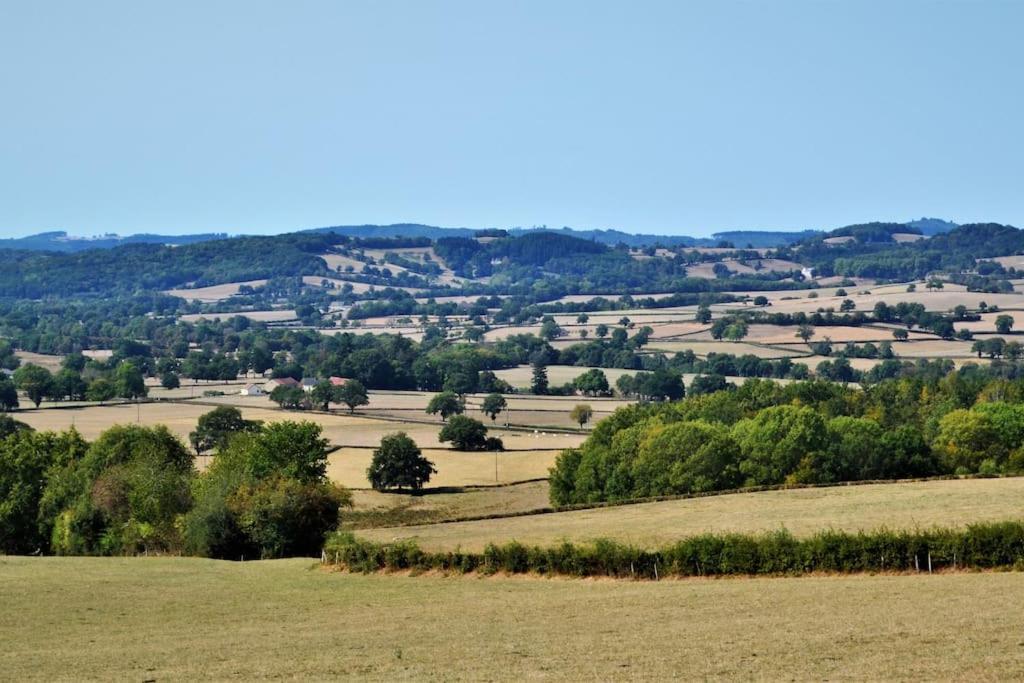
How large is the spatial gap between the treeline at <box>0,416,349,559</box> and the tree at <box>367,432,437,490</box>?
1212 cm

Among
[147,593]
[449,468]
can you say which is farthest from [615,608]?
[449,468]

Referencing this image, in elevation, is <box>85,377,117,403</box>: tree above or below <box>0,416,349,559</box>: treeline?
below

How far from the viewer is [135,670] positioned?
35.7m

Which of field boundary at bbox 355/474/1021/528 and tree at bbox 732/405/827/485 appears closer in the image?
field boundary at bbox 355/474/1021/528

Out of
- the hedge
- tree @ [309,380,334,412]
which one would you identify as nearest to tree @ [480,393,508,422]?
tree @ [309,380,334,412]

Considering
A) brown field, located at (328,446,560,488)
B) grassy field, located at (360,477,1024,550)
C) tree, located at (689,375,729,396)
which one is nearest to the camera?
grassy field, located at (360,477,1024,550)

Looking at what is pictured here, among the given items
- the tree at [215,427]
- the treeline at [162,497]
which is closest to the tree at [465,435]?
the tree at [215,427]

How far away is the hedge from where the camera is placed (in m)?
50.0

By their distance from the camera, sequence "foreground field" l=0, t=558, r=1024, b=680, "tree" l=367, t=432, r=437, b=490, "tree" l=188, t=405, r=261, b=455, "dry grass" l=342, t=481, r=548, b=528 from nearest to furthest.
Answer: "foreground field" l=0, t=558, r=1024, b=680 → "dry grass" l=342, t=481, r=548, b=528 → "tree" l=367, t=432, r=437, b=490 → "tree" l=188, t=405, r=261, b=455

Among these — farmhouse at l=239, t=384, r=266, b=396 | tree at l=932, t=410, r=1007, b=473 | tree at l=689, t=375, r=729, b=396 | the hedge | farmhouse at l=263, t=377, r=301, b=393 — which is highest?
the hedge

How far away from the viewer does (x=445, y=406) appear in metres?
140

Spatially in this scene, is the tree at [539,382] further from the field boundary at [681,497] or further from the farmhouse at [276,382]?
the field boundary at [681,497]

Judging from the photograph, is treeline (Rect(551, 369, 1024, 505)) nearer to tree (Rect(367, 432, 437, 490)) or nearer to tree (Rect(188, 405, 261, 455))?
tree (Rect(367, 432, 437, 490))

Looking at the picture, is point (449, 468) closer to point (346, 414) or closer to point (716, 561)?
point (346, 414)
